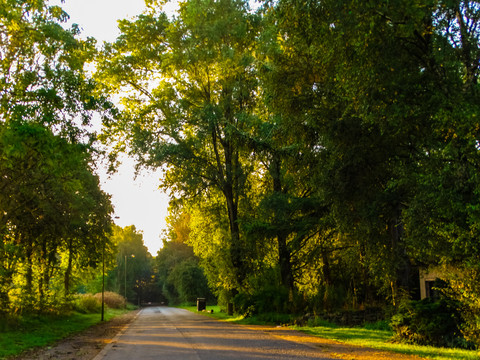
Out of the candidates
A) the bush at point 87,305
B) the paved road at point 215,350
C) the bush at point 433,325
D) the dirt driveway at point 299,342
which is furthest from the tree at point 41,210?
the bush at point 433,325

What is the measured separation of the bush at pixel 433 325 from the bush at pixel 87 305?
1221 inches

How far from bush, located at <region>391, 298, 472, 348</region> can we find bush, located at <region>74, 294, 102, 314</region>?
→ 31.0 meters

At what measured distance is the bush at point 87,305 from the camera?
3756cm

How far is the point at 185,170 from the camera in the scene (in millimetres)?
26812

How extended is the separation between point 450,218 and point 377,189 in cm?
432

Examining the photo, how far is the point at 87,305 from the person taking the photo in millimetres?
39688

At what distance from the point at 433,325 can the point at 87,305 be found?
3470cm

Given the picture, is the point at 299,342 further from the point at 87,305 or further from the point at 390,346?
the point at 87,305

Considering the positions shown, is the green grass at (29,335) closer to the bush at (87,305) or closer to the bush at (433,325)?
the bush at (433,325)

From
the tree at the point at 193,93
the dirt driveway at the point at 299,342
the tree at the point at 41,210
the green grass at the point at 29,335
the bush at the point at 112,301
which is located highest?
the tree at the point at 193,93

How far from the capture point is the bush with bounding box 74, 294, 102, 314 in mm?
37562

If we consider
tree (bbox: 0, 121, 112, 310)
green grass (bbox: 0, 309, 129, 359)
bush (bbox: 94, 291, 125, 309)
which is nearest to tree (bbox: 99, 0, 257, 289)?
tree (bbox: 0, 121, 112, 310)

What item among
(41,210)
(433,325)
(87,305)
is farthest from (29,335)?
(87,305)

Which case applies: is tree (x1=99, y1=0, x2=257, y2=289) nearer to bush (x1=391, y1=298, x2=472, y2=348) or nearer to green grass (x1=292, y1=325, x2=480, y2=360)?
green grass (x1=292, y1=325, x2=480, y2=360)
